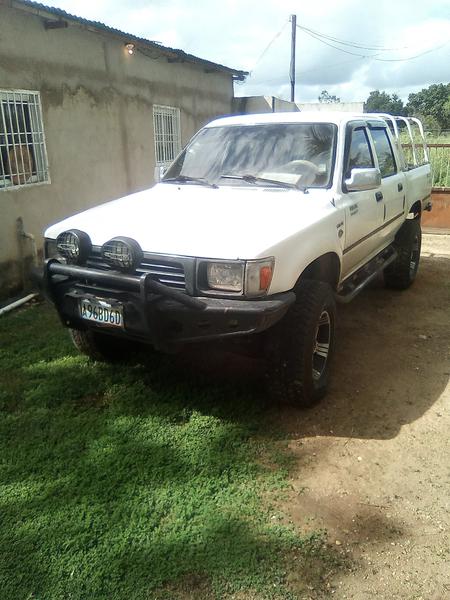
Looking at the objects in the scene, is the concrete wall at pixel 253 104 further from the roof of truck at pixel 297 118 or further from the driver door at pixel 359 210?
the driver door at pixel 359 210

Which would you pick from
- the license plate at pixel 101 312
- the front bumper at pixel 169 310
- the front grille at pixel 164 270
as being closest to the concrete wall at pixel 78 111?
the license plate at pixel 101 312

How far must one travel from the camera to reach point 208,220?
3.22 metres

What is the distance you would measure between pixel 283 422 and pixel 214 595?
1.38 m

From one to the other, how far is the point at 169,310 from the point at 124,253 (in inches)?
17.6

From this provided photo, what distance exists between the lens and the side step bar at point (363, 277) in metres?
4.23

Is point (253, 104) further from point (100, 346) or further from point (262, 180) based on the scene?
point (100, 346)

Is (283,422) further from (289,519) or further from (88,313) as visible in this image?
(88,313)

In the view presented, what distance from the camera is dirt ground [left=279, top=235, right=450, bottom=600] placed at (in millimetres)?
2277

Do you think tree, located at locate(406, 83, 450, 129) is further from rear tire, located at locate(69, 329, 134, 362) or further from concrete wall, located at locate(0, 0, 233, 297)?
rear tire, located at locate(69, 329, 134, 362)

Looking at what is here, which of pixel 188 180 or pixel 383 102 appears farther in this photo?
pixel 383 102

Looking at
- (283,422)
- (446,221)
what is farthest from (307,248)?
(446,221)

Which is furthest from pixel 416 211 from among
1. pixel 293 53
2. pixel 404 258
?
pixel 293 53

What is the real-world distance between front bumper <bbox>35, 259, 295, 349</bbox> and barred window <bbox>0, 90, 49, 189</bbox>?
3.73 m

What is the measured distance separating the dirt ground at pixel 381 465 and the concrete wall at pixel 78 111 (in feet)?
13.8
